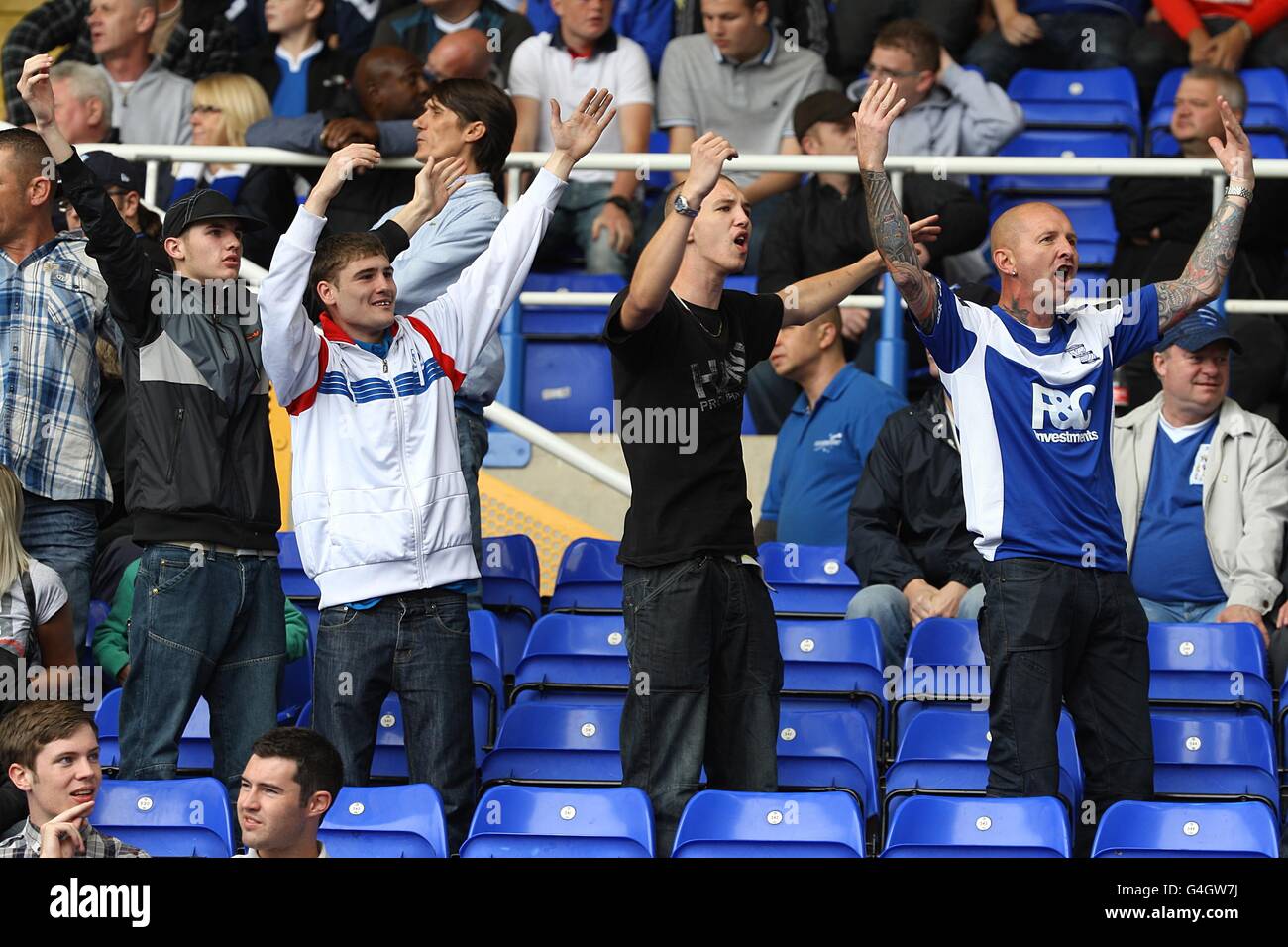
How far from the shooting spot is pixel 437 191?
5.43 m

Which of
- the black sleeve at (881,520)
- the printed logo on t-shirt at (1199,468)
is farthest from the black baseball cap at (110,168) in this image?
the printed logo on t-shirt at (1199,468)

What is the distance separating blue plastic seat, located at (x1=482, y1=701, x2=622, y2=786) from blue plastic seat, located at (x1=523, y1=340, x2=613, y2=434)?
2.34m

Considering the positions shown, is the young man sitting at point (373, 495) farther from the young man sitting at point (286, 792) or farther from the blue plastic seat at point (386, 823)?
the young man sitting at point (286, 792)

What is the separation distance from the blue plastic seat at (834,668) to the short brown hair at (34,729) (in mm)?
1949

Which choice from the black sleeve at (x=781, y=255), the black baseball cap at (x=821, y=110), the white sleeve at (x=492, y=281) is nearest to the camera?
the white sleeve at (x=492, y=281)

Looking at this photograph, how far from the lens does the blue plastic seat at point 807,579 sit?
6.11m

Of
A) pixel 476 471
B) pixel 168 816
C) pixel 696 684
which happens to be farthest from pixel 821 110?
pixel 168 816

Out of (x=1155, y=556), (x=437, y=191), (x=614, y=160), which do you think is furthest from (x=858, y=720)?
(x=614, y=160)

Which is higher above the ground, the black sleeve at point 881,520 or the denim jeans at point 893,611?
the black sleeve at point 881,520

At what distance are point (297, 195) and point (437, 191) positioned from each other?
280 cm

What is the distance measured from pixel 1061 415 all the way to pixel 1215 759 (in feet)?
3.53

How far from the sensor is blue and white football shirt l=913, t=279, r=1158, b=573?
15.6 feet

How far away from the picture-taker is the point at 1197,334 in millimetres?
5922

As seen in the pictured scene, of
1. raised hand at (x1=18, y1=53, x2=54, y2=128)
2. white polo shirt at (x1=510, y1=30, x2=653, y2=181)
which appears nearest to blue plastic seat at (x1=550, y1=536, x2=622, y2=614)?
raised hand at (x1=18, y1=53, x2=54, y2=128)
